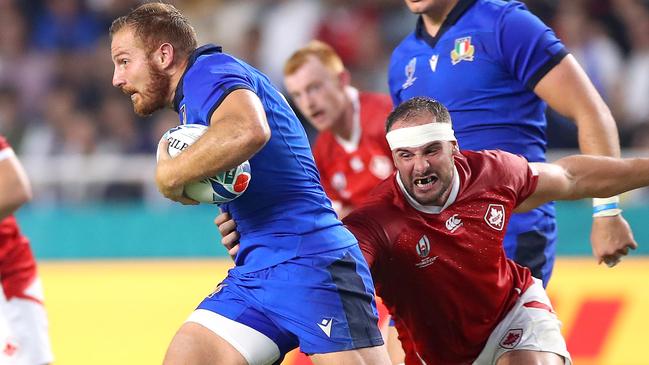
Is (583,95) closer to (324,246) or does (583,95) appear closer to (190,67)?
(324,246)

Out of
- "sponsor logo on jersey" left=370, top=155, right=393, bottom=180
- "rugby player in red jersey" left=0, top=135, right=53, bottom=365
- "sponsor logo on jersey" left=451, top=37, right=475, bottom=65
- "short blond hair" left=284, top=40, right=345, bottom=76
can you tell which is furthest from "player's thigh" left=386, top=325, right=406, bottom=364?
"short blond hair" left=284, top=40, right=345, bottom=76

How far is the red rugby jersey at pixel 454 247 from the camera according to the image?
14.0 ft

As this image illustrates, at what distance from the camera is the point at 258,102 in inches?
144

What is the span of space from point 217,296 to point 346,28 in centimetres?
662

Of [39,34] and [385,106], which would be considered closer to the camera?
[385,106]

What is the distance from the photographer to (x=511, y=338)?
14.5ft

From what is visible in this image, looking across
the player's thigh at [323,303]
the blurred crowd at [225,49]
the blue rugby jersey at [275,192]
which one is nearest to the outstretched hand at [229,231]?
the blue rugby jersey at [275,192]

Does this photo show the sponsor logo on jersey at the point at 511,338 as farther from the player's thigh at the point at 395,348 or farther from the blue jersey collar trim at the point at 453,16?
the blue jersey collar trim at the point at 453,16

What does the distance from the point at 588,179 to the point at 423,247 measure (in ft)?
2.24

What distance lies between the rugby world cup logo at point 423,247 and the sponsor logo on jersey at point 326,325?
1.88ft

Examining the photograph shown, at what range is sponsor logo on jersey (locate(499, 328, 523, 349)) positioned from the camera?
4406 mm

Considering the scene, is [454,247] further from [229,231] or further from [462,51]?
[462,51]

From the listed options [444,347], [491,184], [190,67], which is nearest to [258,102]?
[190,67]

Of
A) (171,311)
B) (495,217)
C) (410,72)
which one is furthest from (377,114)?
(495,217)
